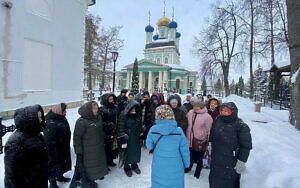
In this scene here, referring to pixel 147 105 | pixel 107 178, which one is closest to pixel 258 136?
pixel 147 105

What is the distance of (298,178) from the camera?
7.61 feet

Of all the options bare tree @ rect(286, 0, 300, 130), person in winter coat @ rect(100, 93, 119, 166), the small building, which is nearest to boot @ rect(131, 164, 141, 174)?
person in winter coat @ rect(100, 93, 119, 166)

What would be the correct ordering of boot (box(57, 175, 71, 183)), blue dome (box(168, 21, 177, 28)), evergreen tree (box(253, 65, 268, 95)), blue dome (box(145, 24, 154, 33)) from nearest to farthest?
boot (box(57, 175, 71, 183)), evergreen tree (box(253, 65, 268, 95)), blue dome (box(168, 21, 177, 28)), blue dome (box(145, 24, 154, 33))

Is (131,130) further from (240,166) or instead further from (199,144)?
(240,166)

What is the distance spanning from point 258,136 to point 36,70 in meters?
9.16

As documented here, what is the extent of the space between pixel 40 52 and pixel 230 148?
880 centimetres

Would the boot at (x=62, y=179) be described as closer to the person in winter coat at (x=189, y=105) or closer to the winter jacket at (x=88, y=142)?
the winter jacket at (x=88, y=142)

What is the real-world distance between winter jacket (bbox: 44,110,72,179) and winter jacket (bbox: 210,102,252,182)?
2650 millimetres

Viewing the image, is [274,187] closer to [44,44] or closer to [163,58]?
[44,44]

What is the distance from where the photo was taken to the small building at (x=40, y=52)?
657cm

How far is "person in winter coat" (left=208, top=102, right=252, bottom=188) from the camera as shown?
248 centimetres

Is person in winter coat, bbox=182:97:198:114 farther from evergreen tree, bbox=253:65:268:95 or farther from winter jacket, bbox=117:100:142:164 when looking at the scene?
evergreen tree, bbox=253:65:268:95

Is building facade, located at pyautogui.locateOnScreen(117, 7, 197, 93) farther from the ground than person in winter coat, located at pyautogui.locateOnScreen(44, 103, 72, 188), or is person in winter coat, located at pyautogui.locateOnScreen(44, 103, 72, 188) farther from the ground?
building facade, located at pyautogui.locateOnScreen(117, 7, 197, 93)

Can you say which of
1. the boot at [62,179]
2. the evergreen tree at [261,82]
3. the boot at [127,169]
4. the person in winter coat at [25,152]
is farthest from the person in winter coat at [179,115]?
the evergreen tree at [261,82]
